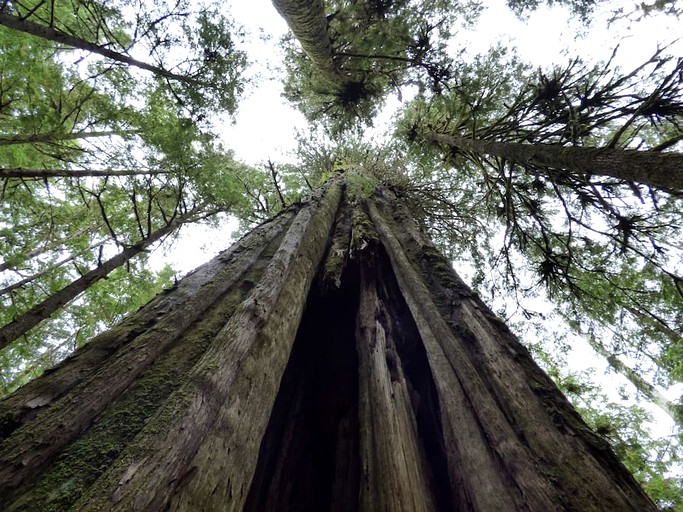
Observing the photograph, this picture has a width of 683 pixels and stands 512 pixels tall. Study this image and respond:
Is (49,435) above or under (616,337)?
under

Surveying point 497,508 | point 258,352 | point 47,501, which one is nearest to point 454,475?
point 497,508

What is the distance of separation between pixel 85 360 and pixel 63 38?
4797 millimetres

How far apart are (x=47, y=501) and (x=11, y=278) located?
31.7 feet

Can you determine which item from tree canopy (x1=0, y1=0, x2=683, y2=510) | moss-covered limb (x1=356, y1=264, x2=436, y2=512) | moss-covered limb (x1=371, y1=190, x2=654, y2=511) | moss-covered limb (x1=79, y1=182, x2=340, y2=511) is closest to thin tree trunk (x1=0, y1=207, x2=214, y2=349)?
tree canopy (x1=0, y1=0, x2=683, y2=510)

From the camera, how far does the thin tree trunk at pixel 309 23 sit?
4.48 m

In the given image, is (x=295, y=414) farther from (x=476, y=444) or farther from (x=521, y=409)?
(x=521, y=409)

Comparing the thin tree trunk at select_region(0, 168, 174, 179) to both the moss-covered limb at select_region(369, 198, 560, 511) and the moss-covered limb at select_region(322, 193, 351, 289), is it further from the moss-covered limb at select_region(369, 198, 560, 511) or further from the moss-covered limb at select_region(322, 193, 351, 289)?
the moss-covered limb at select_region(369, 198, 560, 511)

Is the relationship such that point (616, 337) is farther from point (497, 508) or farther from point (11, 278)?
point (11, 278)

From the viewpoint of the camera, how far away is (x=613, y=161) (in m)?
2.93

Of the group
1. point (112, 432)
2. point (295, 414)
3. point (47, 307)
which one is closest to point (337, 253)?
point (295, 414)

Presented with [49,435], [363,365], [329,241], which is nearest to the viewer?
[49,435]

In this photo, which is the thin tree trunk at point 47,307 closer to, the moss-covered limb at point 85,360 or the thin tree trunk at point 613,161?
the moss-covered limb at point 85,360

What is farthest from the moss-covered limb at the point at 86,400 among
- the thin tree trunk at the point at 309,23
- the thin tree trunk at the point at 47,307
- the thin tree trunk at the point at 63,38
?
the thin tree trunk at the point at 63,38

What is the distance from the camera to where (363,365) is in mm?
2637
